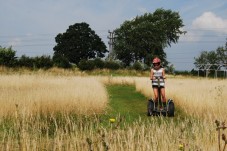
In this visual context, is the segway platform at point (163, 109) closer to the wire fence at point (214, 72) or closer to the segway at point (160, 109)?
the segway at point (160, 109)

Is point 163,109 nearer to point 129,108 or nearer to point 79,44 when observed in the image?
point 129,108

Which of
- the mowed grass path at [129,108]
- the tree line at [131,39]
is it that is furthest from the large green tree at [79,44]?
the mowed grass path at [129,108]

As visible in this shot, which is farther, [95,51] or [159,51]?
[95,51]

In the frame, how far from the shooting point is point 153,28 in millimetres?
71062

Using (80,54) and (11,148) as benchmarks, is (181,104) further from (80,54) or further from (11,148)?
(80,54)

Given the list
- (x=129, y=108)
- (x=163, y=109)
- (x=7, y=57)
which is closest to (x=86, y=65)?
(x=7, y=57)

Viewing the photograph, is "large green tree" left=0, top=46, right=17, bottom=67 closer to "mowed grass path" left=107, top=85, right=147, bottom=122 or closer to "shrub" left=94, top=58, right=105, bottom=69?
"shrub" left=94, top=58, right=105, bottom=69

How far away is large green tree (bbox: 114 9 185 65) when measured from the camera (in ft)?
233

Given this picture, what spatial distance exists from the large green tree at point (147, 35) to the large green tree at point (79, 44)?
5.71 meters

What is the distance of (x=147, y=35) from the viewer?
71.1m

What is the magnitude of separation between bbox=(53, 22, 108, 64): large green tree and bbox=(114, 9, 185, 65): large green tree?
5705mm

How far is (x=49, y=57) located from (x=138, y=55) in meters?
31.4

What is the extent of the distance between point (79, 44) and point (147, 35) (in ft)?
52.0

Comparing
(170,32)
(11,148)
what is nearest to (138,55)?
(170,32)
